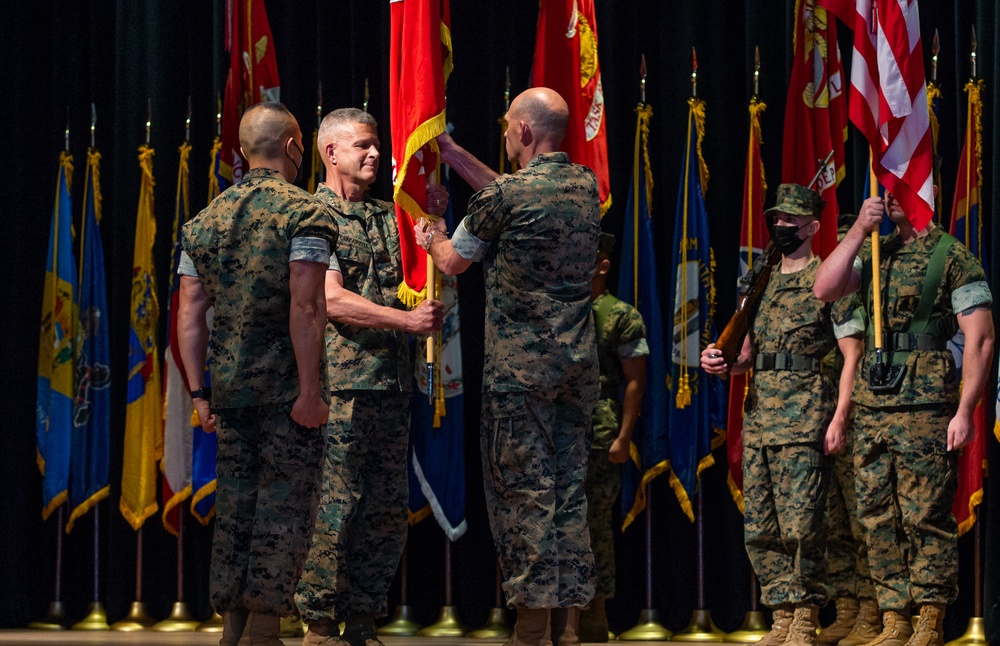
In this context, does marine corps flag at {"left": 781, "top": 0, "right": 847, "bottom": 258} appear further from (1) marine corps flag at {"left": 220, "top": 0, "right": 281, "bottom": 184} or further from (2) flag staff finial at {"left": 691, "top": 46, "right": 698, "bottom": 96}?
(1) marine corps flag at {"left": 220, "top": 0, "right": 281, "bottom": 184}

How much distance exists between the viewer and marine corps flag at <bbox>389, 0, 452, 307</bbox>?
450 cm

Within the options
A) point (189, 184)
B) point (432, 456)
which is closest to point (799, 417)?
point (432, 456)

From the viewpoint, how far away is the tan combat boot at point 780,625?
495 centimetres

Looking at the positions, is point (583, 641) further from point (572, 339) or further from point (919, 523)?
point (572, 339)

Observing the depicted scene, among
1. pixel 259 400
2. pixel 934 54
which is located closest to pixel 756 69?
pixel 934 54

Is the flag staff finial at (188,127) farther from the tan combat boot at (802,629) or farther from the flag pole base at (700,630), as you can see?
the tan combat boot at (802,629)

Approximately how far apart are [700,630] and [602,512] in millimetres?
847

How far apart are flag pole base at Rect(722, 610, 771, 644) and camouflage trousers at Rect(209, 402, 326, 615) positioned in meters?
2.84

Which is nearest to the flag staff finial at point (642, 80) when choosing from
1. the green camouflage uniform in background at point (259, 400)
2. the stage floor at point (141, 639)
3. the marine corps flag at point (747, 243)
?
the marine corps flag at point (747, 243)

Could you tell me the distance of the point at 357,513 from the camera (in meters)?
4.24

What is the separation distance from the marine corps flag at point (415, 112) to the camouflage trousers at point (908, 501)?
1961 millimetres

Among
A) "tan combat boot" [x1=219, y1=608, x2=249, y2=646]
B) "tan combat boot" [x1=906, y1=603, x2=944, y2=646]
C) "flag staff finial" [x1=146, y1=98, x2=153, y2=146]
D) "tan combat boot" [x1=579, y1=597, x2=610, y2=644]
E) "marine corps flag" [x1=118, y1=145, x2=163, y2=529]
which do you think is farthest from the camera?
"flag staff finial" [x1=146, y1=98, x2=153, y2=146]

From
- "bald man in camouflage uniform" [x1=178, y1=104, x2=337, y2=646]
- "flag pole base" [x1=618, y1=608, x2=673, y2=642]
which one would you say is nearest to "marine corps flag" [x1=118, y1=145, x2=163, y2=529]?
"flag pole base" [x1=618, y1=608, x2=673, y2=642]

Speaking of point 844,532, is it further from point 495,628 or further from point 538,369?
point 538,369
